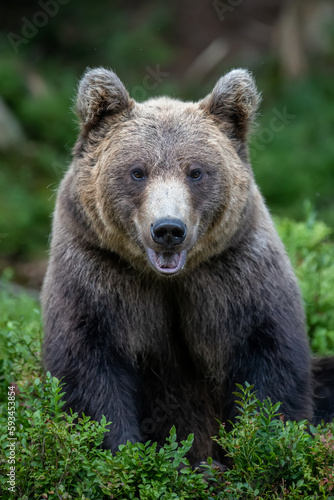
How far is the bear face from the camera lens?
5.96 m

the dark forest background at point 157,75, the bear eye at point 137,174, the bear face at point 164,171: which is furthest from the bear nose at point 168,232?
the dark forest background at point 157,75

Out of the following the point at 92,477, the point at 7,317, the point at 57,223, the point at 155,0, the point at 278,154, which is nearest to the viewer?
the point at 92,477

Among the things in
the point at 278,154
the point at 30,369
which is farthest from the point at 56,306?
the point at 278,154

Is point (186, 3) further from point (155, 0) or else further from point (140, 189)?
point (140, 189)

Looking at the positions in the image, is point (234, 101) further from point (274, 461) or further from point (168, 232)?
point (274, 461)

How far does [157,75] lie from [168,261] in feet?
46.3

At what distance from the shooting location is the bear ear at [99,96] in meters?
6.50

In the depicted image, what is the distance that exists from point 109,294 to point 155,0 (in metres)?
17.6

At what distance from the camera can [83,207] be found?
6406mm

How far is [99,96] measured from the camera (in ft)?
21.4

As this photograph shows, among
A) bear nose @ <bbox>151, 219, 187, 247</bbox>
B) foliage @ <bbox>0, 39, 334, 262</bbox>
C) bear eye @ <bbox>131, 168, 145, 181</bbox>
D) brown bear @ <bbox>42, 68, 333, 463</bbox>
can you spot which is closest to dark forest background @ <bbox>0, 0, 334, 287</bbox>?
foliage @ <bbox>0, 39, 334, 262</bbox>

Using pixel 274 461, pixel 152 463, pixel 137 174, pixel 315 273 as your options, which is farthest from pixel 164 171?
pixel 315 273

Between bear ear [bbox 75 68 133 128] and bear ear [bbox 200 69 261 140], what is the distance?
0.66 meters

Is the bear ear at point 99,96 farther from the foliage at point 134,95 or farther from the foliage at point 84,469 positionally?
the foliage at point 134,95
